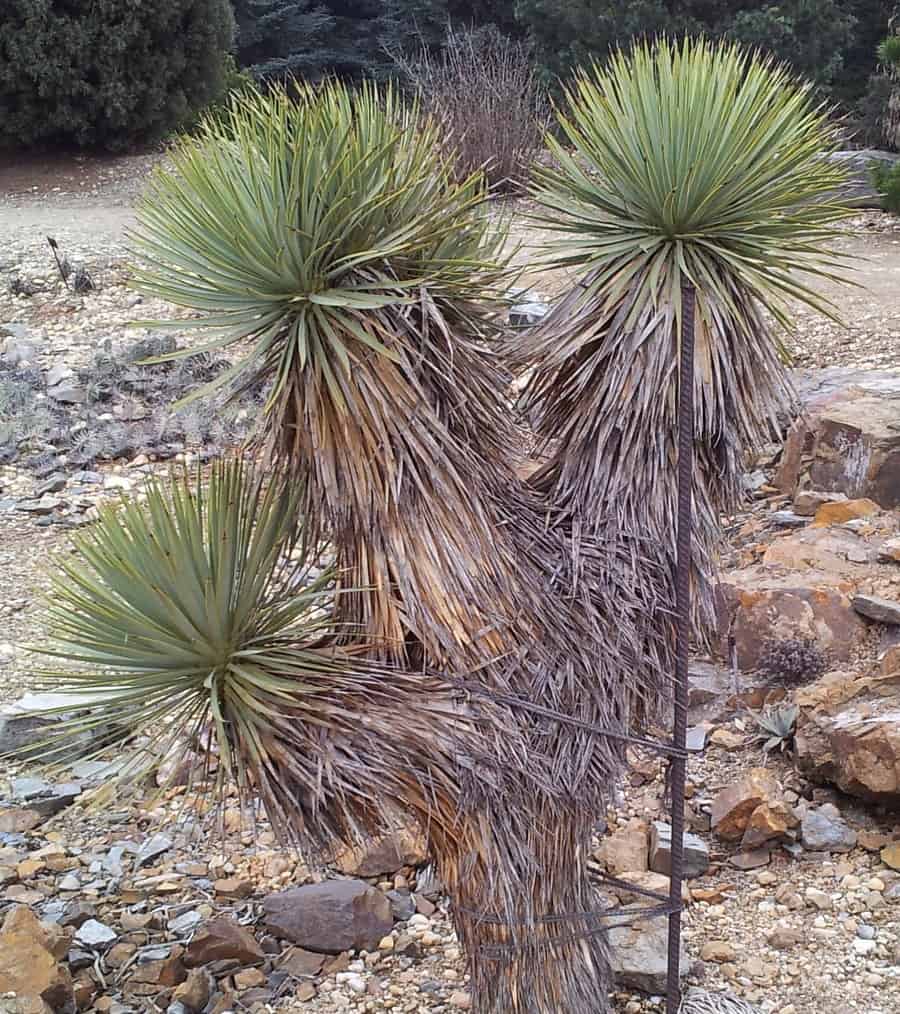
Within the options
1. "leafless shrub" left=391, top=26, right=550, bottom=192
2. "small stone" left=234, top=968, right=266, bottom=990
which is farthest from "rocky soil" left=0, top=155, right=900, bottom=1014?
"leafless shrub" left=391, top=26, right=550, bottom=192

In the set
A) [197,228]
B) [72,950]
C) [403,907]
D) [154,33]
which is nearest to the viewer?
[197,228]

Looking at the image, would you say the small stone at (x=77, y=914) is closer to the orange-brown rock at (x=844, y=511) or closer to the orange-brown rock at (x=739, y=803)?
the orange-brown rock at (x=739, y=803)

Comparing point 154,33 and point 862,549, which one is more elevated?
point 154,33

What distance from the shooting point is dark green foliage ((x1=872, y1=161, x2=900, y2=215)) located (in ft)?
31.2

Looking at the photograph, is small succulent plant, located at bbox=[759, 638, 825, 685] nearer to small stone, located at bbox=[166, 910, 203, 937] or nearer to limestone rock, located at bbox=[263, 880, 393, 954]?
limestone rock, located at bbox=[263, 880, 393, 954]

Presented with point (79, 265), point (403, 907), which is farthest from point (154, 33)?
point (403, 907)

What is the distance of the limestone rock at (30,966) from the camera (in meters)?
2.78

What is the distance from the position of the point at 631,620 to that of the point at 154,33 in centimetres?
1334

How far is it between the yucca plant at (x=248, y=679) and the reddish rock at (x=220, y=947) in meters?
1.15

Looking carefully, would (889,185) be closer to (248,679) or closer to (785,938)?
(785,938)

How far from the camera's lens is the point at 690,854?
3549 millimetres

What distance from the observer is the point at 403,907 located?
350cm

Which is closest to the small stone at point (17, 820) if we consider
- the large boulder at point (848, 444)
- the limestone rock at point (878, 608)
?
the limestone rock at point (878, 608)

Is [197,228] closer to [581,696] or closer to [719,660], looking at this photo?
[581,696]
